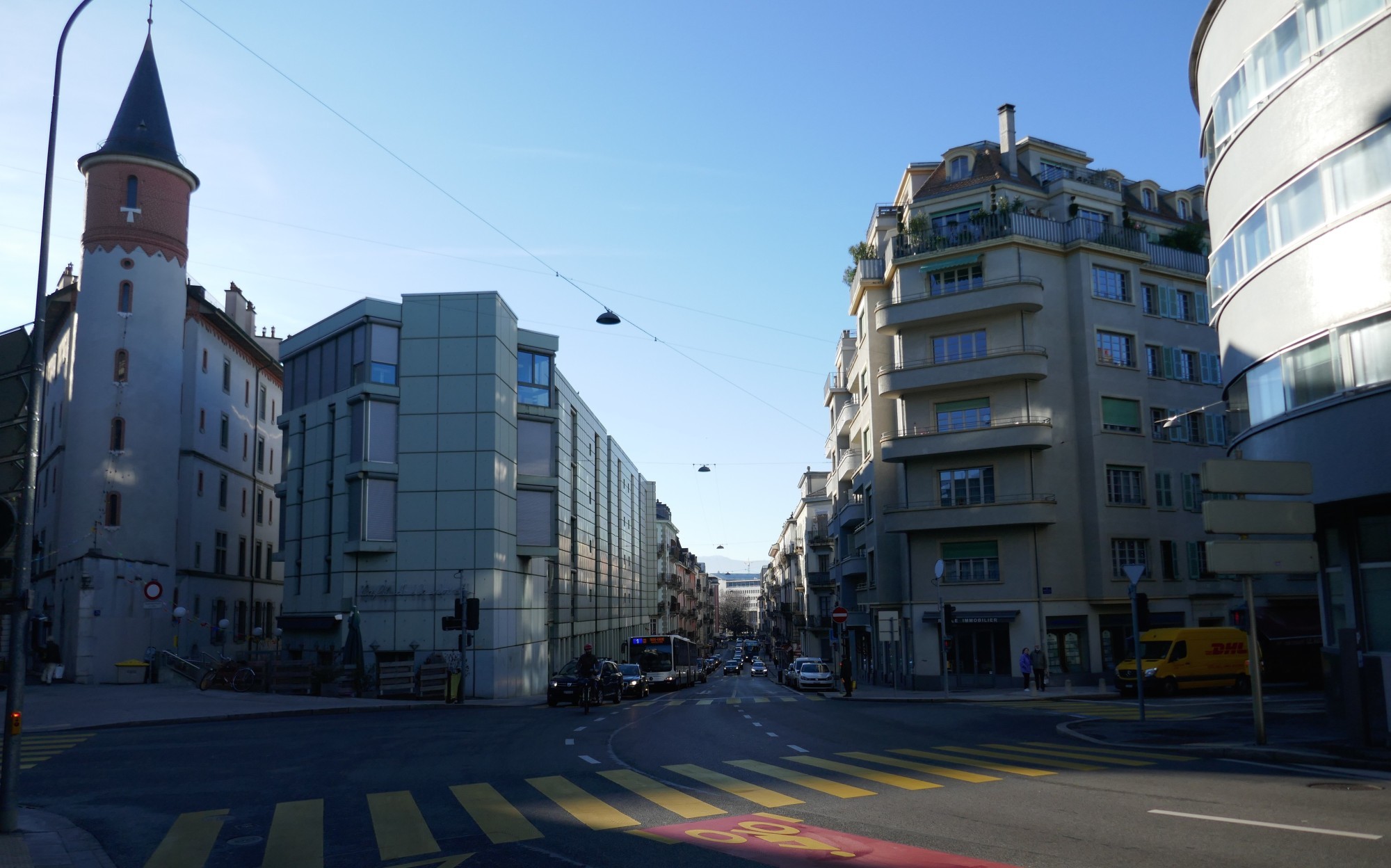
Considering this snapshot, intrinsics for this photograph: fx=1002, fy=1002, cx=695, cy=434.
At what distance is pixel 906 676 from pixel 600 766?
104ft

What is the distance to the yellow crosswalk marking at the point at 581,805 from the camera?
1049 cm

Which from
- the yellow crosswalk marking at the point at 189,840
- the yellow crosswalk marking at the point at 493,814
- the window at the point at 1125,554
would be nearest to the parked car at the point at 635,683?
the window at the point at 1125,554

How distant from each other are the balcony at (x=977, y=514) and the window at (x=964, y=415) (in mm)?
3304

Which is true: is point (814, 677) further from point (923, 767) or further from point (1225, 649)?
point (923, 767)

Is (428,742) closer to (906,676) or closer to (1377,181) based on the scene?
(1377,181)

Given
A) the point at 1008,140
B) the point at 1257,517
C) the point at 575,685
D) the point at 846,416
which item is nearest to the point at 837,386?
the point at 846,416

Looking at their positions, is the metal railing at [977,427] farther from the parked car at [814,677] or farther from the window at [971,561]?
the parked car at [814,677]

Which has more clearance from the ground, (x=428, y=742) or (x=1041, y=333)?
(x=1041, y=333)

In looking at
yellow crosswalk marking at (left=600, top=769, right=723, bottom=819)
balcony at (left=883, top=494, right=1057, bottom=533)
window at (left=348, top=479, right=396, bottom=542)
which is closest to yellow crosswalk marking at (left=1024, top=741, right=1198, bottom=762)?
yellow crosswalk marking at (left=600, top=769, right=723, bottom=819)

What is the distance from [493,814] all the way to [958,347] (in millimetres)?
36299

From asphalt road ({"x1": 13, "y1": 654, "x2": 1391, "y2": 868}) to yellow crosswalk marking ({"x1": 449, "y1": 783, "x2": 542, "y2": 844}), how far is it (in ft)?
0.13

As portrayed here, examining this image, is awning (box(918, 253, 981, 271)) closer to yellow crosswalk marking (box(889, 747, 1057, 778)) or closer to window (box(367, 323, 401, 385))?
→ window (box(367, 323, 401, 385))

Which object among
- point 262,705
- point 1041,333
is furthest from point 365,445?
point 1041,333

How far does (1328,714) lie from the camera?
18.7m
